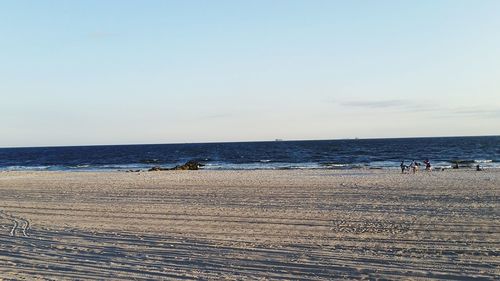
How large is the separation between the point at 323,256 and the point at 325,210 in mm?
4737

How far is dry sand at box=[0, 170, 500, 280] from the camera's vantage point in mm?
6969

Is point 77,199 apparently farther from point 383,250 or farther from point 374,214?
point 383,250

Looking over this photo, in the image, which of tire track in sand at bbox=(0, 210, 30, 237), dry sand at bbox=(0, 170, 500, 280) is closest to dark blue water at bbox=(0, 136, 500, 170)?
dry sand at bbox=(0, 170, 500, 280)

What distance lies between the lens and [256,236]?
30.4 feet

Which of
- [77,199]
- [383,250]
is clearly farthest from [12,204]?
[383,250]

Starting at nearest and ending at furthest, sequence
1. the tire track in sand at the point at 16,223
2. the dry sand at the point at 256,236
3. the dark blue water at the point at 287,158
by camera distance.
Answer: the dry sand at the point at 256,236, the tire track in sand at the point at 16,223, the dark blue water at the point at 287,158

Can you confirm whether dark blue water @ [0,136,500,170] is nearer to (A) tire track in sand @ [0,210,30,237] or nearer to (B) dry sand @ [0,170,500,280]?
(B) dry sand @ [0,170,500,280]

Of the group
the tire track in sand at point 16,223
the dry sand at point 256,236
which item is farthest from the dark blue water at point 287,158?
the tire track in sand at point 16,223

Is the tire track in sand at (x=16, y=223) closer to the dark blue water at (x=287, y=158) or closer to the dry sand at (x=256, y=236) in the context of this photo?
the dry sand at (x=256, y=236)

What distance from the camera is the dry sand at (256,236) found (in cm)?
697

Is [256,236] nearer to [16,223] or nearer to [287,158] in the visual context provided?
[16,223]

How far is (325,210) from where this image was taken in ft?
40.5

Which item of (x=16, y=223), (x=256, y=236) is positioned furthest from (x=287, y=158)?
(x=256, y=236)

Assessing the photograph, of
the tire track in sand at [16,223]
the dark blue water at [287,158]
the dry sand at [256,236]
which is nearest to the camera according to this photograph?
the dry sand at [256,236]
